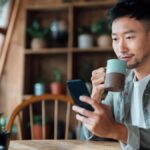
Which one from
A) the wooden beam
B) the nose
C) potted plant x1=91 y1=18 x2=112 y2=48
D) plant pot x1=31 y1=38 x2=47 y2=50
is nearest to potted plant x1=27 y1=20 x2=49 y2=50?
plant pot x1=31 y1=38 x2=47 y2=50

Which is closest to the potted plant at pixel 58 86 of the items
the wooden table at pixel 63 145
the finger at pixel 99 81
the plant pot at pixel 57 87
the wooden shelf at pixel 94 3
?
the plant pot at pixel 57 87

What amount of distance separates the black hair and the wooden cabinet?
63.1 inches

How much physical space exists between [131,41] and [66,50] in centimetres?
176

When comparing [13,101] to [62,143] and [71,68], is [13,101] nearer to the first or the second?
[71,68]

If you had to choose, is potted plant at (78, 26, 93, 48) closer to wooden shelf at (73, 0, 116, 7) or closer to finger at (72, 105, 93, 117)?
wooden shelf at (73, 0, 116, 7)

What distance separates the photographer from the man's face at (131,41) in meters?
1.23

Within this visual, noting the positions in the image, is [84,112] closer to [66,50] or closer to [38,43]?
[66,50]

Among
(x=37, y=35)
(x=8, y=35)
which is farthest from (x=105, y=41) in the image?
(x=8, y=35)

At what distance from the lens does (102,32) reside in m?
2.97

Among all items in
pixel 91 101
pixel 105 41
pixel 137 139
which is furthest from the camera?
pixel 105 41

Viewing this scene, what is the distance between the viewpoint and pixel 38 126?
9.65 feet

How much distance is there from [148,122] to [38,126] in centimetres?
182

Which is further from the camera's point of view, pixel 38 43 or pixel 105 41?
pixel 38 43

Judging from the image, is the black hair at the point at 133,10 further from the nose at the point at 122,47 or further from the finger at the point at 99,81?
the finger at the point at 99,81
